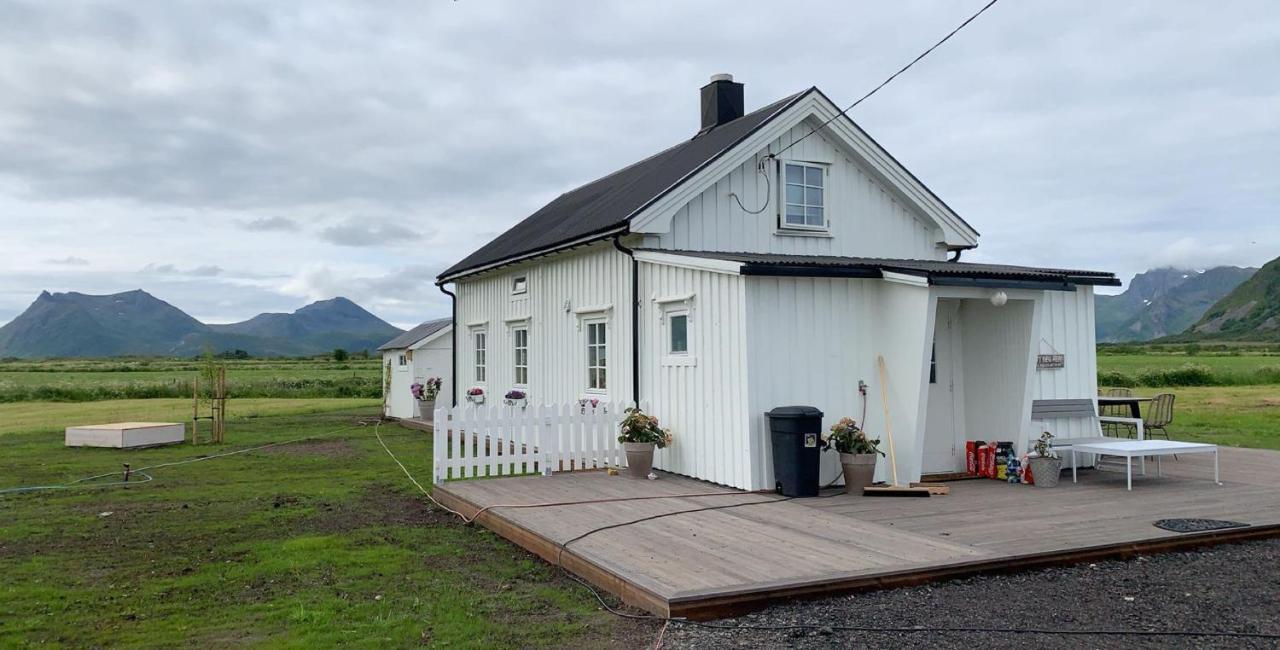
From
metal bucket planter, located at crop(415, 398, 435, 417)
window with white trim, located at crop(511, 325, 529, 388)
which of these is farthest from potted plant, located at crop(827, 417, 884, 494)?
metal bucket planter, located at crop(415, 398, 435, 417)

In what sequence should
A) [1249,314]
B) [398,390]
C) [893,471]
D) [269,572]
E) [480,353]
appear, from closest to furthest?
[269,572] < [893,471] < [480,353] < [398,390] < [1249,314]

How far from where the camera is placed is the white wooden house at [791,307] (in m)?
9.65

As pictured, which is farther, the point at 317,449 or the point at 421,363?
the point at 421,363

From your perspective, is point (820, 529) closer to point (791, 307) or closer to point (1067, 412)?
point (791, 307)

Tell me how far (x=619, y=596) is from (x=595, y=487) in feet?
13.4

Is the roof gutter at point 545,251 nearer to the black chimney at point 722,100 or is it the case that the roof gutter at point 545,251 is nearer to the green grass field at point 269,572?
the green grass field at point 269,572

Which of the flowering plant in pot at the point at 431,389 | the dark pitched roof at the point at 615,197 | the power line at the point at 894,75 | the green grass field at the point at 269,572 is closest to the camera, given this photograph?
the green grass field at the point at 269,572

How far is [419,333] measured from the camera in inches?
869

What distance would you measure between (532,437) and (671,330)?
2.12 metres

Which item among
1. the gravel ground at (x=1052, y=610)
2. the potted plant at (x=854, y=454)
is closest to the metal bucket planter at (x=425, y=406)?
the potted plant at (x=854, y=454)

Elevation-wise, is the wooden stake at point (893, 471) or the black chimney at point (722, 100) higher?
the black chimney at point (722, 100)

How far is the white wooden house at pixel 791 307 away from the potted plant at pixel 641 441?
0.33 metres

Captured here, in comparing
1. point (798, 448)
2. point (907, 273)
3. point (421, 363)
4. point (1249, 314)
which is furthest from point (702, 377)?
point (1249, 314)

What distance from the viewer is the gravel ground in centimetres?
470
